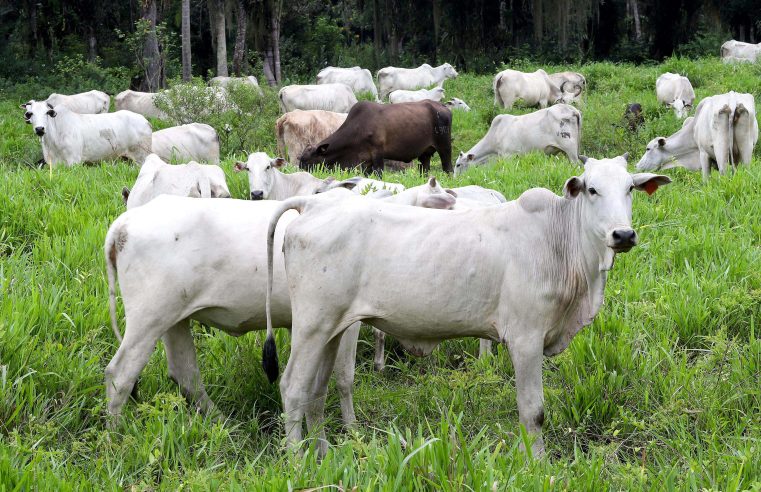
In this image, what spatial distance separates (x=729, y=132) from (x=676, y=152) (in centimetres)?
169

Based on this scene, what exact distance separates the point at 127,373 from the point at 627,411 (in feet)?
8.91

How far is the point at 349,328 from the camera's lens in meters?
4.98

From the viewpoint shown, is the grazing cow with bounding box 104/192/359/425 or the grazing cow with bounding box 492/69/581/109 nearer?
the grazing cow with bounding box 104/192/359/425

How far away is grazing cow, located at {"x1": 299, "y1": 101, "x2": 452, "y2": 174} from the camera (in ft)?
39.9

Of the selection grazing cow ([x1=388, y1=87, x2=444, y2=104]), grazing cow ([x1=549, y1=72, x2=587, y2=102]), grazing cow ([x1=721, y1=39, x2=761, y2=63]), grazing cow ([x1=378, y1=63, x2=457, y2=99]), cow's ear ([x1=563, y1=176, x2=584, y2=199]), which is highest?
grazing cow ([x1=721, y1=39, x2=761, y2=63])

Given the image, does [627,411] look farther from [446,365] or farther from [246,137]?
[246,137]

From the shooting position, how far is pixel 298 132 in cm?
1384

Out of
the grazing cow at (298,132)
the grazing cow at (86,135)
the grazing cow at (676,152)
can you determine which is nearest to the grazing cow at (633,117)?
the grazing cow at (676,152)

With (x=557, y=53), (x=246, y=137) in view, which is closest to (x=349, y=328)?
(x=246, y=137)

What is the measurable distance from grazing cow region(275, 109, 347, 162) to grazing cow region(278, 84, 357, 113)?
547 centimetres

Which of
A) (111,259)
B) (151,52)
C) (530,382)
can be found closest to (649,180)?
(530,382)

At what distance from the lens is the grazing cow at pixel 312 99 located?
1964 centimetres

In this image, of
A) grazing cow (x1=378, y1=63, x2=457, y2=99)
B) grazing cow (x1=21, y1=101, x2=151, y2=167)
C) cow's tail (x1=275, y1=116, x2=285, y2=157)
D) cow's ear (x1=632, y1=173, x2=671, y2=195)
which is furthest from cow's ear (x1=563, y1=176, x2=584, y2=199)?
grazing cow (x1=378, y1=63, x2=457, y2=99)

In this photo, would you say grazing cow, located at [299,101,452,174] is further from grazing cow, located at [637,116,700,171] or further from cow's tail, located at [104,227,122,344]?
cow's tail, located at [104,227,122,344]
